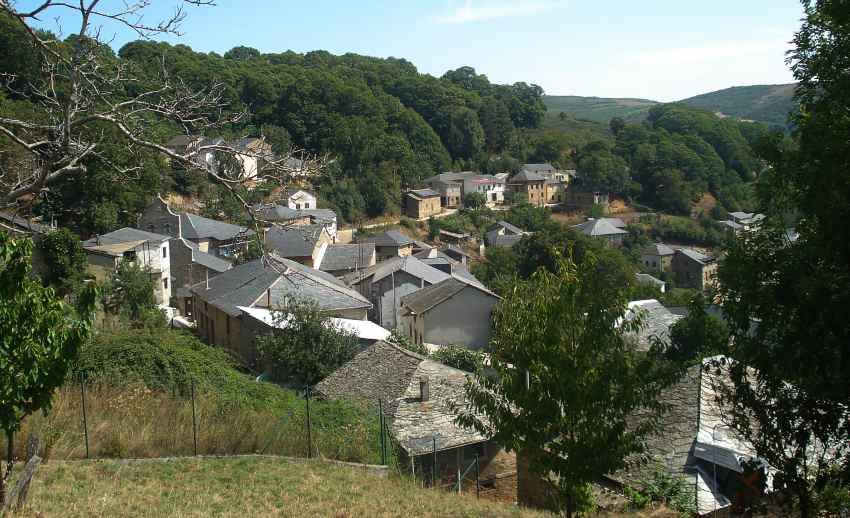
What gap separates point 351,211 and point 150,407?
52.6 m

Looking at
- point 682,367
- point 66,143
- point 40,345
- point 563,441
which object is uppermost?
point 66,143

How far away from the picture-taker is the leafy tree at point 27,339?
593 centimetres

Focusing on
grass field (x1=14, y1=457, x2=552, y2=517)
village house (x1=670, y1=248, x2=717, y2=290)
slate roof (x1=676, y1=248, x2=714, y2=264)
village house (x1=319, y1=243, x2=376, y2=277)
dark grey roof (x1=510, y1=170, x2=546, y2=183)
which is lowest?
village house (x1=670, y1=248, x2=717, y2=290)

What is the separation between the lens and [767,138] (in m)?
6.79

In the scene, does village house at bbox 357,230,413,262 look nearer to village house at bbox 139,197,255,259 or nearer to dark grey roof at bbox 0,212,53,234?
village house at bbox 139,197,255,259

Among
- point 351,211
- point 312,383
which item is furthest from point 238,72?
point 312,383

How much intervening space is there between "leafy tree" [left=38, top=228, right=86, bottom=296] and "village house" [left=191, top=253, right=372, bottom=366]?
162 inches

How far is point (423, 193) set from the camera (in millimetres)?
69625

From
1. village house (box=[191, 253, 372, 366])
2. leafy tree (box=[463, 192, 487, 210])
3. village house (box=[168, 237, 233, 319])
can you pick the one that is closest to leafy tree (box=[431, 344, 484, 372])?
village house (box=[191, 253, 372, 366])

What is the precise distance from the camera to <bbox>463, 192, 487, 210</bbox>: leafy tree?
239ft

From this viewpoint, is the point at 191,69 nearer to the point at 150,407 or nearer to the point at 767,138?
the point at 150,407

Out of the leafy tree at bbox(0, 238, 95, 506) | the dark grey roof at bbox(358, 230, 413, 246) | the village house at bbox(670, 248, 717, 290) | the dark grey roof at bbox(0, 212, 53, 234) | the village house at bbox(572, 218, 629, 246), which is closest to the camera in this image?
the leafy tree at bbox(0, 238, 95, 506)

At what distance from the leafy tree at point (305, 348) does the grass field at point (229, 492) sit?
9508mm

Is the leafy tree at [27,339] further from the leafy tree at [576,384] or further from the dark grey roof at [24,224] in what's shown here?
the leafy tree at [576,384]
